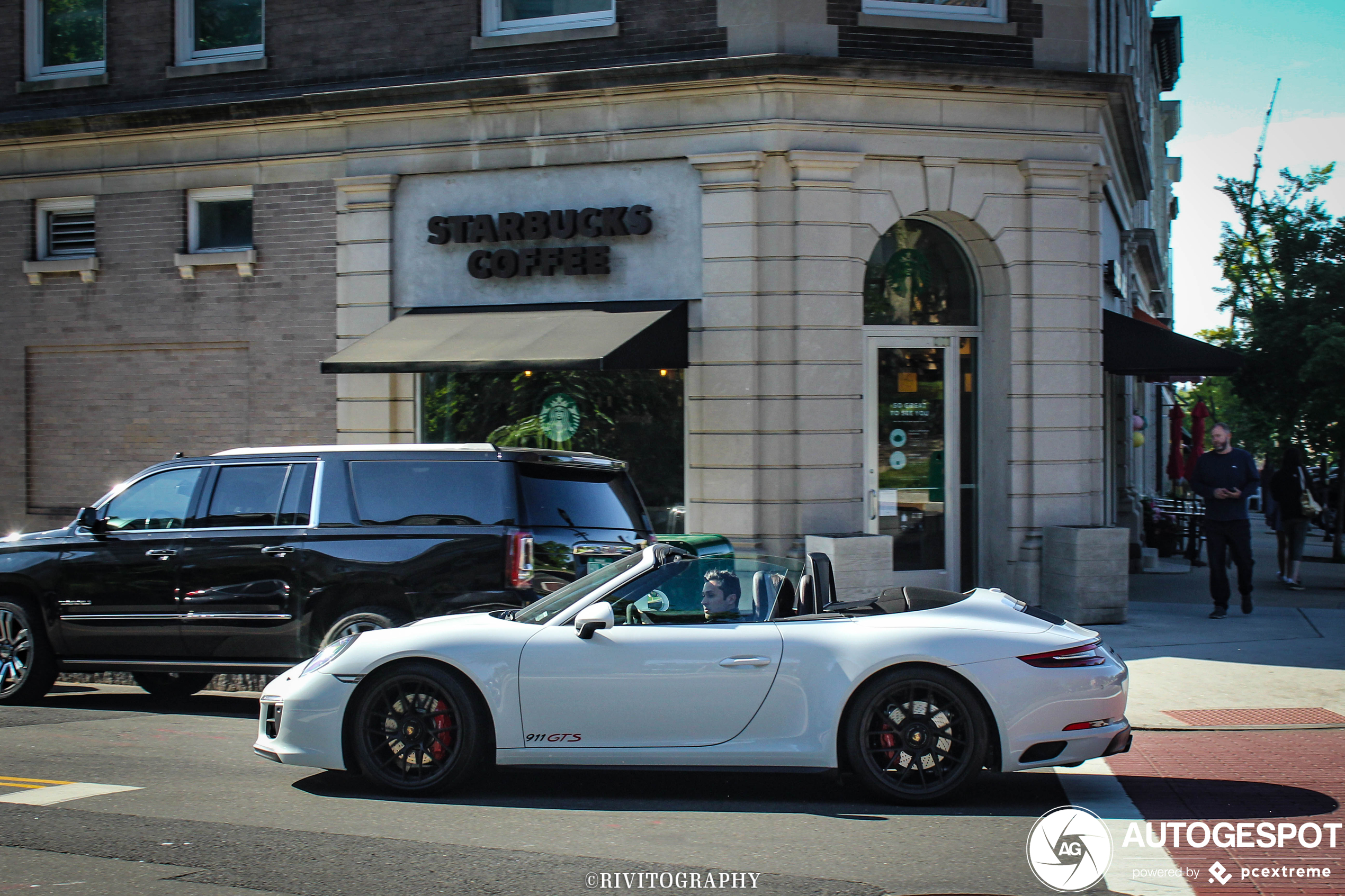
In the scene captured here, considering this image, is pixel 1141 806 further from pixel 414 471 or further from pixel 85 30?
pixel 85 30

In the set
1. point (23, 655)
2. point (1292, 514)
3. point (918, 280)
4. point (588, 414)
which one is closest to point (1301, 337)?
point (1292, 514)

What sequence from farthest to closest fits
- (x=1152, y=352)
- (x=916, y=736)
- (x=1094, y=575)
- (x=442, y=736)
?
(x=1152, y=352), (x=1094, y=575), (x=442, y=736), (x=916, y=736)

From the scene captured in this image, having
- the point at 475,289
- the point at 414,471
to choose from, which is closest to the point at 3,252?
the point at 475,289

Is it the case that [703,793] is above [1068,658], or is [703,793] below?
below

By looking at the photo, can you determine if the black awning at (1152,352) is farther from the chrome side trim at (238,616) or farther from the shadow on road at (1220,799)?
the chrome side trim at (238,616)

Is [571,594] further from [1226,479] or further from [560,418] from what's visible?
[1226,479]

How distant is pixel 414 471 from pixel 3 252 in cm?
1041

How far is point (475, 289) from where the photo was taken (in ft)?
45.1

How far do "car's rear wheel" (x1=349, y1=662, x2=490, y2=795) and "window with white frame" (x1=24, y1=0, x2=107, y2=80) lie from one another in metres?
12.7

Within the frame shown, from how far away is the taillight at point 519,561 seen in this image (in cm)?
802

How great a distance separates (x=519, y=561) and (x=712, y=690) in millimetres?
2452

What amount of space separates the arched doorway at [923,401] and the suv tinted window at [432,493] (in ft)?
19.3

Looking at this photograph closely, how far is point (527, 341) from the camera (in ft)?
40.5
